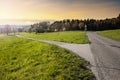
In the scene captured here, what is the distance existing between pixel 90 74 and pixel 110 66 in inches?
111

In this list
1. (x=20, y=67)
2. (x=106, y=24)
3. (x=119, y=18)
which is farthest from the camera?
(x=106, y=24)

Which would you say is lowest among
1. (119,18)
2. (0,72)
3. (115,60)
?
(0,72)

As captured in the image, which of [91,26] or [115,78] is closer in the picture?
[115,78]

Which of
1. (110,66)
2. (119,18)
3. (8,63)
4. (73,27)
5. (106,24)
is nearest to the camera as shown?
(110,66)

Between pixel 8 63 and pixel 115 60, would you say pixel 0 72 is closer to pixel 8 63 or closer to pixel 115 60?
pixel 8 63

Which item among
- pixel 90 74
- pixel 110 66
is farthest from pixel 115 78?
pixel 110 66

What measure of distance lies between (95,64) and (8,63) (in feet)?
38.2

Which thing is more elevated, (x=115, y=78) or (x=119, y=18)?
(x=119, y=18)

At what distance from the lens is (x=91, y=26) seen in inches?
4749

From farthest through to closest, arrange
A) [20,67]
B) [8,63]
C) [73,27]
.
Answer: [73,27] < [8,63] < [20,67]

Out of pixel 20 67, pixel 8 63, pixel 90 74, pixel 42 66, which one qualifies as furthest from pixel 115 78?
pixel 8 63

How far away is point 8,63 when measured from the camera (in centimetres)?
2302

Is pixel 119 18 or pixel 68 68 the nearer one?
pixel 68 68

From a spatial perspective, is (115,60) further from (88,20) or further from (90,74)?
(88,20)
